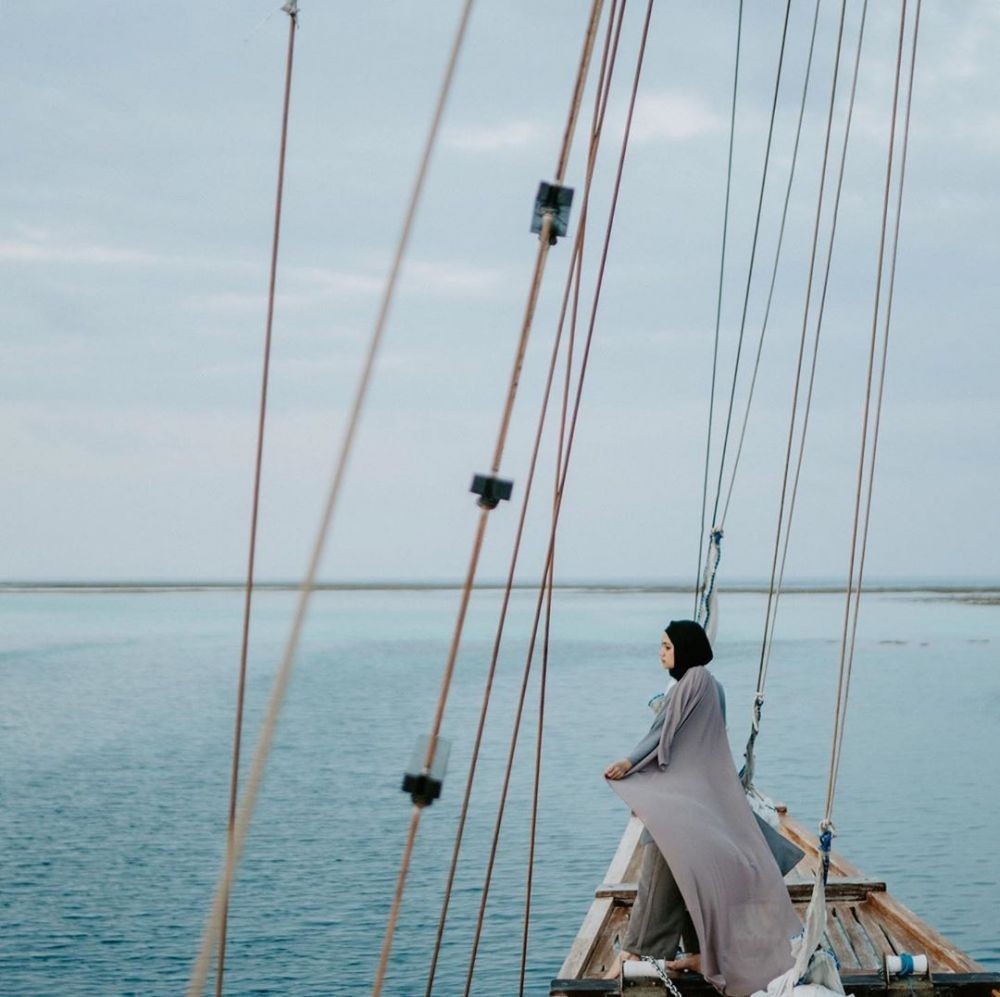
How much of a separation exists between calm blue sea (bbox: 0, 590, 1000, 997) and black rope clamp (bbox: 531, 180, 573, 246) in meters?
7.34

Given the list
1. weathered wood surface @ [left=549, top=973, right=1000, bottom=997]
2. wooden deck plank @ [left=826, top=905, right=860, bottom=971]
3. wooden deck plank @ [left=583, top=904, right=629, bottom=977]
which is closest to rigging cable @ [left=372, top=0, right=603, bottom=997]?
weathered wood surface @ [left=549, top=973, right=1000, bottom=997]

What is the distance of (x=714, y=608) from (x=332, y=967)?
419cm

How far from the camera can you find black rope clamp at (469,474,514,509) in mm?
2893

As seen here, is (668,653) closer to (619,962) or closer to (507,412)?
(619,962)

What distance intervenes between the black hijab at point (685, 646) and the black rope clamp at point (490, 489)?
6.89ft

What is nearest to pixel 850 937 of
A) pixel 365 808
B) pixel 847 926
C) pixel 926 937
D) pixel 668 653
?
pixel 847 926

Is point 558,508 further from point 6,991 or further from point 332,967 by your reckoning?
point 6,991

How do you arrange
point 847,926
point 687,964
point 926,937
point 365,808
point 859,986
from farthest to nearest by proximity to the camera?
point 365,808
point 847,926
point 926,937
point 687,964
point 859,986

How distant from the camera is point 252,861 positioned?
1318cm

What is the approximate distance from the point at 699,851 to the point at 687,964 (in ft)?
1.56

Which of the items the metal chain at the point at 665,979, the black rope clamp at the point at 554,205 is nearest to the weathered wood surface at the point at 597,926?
the metal chain at the point at 665,979

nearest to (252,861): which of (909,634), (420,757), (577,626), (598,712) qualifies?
(420,757)

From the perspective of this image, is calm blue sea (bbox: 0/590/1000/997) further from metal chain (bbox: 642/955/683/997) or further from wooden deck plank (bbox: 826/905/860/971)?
metal chain (bbox: 642/955/683/997)

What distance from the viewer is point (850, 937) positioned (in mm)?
5586
